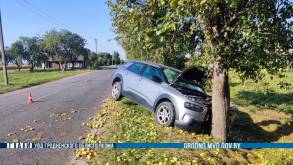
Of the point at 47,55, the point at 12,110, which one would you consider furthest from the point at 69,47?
the point at 12,110

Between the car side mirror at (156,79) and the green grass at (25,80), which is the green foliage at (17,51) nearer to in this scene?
the green grass at (25,80)

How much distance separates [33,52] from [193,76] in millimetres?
86863

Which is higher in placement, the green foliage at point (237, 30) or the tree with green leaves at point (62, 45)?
the tree with green leaves at point (62, 45)

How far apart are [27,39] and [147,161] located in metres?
93.1

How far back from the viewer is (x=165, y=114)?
8922 mm

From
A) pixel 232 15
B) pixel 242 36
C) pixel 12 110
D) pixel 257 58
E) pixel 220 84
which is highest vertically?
pixel 232 15

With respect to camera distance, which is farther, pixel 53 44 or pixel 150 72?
pixel 53 44

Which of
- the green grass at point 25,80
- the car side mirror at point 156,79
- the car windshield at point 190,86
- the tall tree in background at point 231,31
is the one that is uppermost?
the tall tree in background at point 231,31

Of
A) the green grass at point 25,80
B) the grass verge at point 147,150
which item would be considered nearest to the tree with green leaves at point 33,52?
the green grass at point 25,80

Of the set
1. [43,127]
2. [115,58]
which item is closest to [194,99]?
[43,127]

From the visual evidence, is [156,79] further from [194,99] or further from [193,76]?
Result: [194,99]

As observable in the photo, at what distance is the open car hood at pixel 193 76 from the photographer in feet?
30.4

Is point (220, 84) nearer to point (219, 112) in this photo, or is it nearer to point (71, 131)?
point (219, 112)

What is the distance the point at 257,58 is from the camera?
6.78 m
